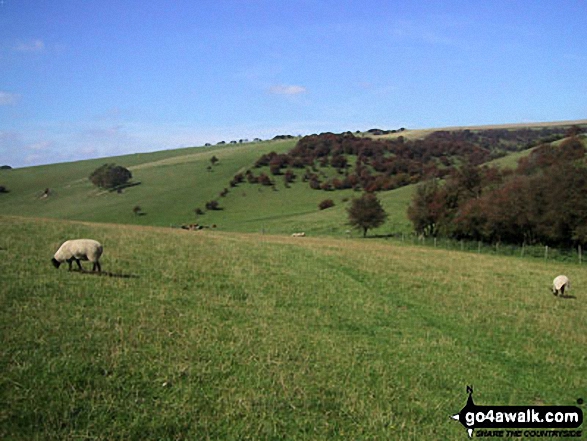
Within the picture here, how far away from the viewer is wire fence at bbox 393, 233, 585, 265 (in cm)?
5116

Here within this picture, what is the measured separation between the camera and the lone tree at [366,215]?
77062 mm

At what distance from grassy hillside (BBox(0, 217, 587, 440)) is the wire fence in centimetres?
3220

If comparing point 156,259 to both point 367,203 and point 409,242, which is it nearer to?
point 409,242

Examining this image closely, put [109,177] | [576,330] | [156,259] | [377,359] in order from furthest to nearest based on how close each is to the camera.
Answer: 1. [109,177]
2. [156,259]
3. [576,330]
4. [377,359]

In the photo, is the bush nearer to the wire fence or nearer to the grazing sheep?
the wire fence

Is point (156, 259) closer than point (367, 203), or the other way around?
point (156, 259)

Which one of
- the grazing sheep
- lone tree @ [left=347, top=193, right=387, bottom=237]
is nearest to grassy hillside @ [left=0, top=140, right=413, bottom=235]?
lone tree @ [left=347, top=193, right=387, bottom=237]

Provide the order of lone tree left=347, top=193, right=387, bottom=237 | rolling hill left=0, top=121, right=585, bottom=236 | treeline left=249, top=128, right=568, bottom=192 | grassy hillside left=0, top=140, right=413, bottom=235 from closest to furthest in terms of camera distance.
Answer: lone tree left=347, top=193, right=387, bottom=237 → rolling hill left=0, top=121, right=585, bottom=236 → grassy hillside left=0, top=140, right=413, bottom=235 → treeline left=249, top=128, right=568, bottom=192

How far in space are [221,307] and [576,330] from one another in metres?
13.3

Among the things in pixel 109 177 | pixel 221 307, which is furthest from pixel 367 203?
pixel 109 177

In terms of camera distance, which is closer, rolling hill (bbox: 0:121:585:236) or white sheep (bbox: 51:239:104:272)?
white sheep (bbox: 51:239:104:272)

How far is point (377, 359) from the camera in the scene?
12625 mm

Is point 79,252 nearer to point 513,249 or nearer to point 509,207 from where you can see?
point 513,249

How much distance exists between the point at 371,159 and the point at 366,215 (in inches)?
3226
